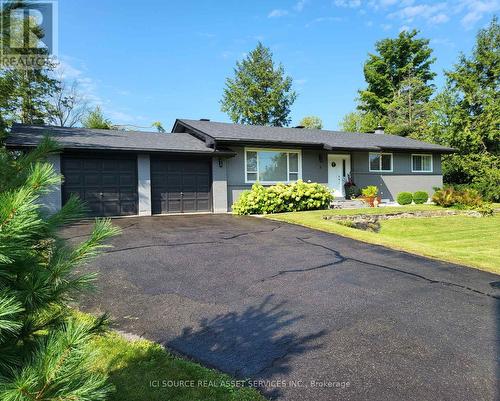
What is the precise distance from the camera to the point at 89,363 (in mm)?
1341

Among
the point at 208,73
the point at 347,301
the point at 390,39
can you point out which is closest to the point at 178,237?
the point at 347,301

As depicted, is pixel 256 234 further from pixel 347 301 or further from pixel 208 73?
pixel 208 73

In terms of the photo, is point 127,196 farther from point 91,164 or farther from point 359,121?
point 359,121

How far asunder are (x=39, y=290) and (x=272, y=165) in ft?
52.7

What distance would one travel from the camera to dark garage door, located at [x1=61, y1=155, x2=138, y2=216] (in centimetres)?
1310

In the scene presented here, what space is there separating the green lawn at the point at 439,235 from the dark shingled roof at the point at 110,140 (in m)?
5.33

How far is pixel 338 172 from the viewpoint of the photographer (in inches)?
760

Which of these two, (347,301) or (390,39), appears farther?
(390,39)

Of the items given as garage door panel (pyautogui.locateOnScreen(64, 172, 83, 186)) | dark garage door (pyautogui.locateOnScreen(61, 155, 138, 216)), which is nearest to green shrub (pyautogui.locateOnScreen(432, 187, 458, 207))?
dark garage door (pyautogui.locateOnScreen(61, 155, 138, 216))

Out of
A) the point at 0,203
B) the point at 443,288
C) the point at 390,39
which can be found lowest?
the point at 443,288

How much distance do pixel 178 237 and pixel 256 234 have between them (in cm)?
218

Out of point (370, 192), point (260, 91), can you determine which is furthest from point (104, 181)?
point (260, 91)

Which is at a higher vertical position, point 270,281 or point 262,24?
point 262,24

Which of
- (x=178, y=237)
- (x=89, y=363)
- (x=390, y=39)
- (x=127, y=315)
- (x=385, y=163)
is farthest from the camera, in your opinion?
(x=390, y=39)
